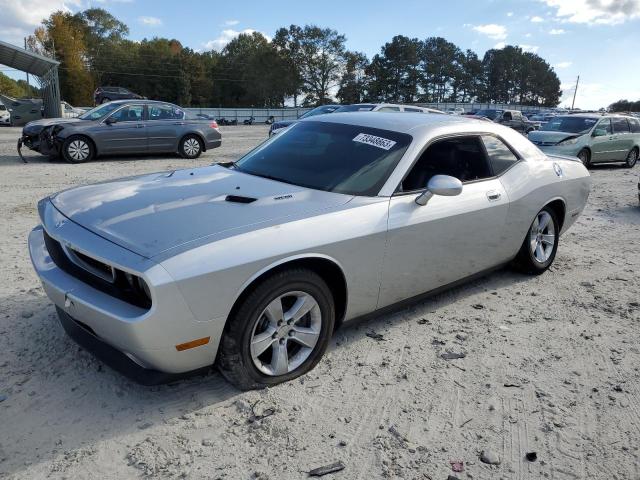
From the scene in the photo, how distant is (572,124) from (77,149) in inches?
518

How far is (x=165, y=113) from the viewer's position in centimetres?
1276

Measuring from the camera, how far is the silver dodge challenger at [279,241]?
2.53 meters

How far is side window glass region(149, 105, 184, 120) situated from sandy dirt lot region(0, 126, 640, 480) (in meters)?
8.96

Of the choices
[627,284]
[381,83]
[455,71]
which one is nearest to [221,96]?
[381,83]

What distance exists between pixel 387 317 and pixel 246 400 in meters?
1.53

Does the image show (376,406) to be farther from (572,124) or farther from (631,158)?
(631,158)

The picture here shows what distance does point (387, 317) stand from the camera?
403cm

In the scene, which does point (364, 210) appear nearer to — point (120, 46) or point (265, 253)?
point (265, 253)

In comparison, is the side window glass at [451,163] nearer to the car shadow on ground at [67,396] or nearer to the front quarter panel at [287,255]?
the front quarter panel at [287,255]

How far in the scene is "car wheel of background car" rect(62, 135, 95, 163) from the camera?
11.5 meters

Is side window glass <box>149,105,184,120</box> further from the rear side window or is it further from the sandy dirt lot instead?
the rear side window

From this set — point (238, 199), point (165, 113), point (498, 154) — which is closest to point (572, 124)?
point (165, 113)

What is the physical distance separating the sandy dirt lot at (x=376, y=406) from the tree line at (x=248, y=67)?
7234 centimetres

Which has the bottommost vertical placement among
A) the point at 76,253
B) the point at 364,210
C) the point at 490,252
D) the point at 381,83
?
the point at 490,252
